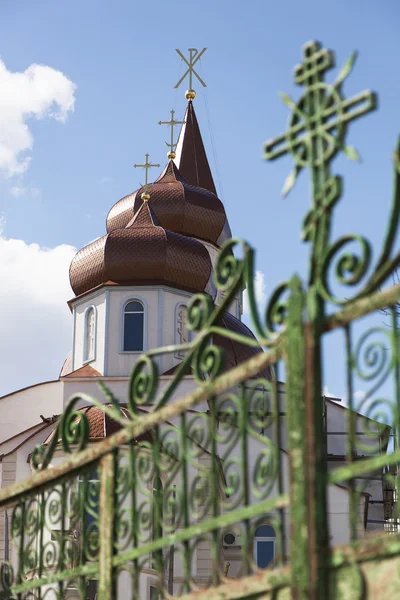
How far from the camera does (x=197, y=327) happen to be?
3822 mm

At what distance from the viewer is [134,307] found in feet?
87.9

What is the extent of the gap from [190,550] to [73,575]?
0.87 metres

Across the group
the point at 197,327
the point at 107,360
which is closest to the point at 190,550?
Answer: the point at 197,327

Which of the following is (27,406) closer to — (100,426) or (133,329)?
(133,329)

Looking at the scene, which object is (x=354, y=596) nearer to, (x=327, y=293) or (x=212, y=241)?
(x=327, y=293)

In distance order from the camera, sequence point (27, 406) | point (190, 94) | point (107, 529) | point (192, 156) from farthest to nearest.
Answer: point (190, 94), point (192, 156), point (27, 406), point (107, 529)

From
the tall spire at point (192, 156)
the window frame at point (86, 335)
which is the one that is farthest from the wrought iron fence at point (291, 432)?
the tall spire at point (192, 156)

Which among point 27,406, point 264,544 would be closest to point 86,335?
point 27,406

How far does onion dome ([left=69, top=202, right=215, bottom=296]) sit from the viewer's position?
88.8ft

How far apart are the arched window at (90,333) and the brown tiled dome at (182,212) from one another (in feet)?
23.7

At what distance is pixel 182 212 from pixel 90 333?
8591mm

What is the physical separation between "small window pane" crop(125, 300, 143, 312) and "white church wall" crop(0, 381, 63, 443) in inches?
131

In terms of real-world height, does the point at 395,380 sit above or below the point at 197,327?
below

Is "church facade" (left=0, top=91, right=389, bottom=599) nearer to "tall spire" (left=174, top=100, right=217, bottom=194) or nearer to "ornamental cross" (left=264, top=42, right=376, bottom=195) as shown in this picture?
"tall spire" (left=174, top=100, right=217, bottom=194)
